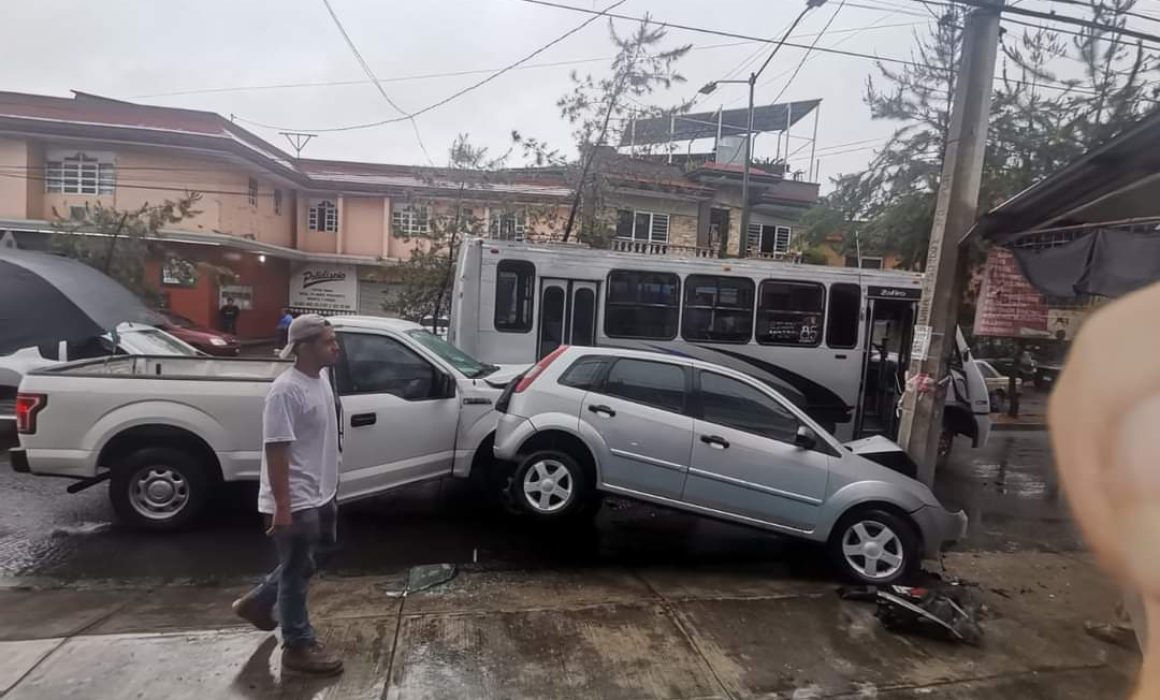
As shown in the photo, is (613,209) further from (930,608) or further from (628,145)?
(930,608)

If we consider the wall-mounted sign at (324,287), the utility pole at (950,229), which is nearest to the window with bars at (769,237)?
the wall-mounted sign at (324,287)

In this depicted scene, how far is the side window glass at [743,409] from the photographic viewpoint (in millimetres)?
5523

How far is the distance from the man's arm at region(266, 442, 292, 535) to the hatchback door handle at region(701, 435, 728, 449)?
318 cm

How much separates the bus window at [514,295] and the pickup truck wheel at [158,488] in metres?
4.77

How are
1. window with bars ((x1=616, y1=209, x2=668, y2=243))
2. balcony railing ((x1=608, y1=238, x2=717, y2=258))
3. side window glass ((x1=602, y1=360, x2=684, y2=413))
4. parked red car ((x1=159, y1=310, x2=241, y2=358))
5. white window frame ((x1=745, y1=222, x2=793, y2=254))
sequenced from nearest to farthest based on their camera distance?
side window glass ((x1=602, y1=360, x2=684, y2=413)), parked red car ((x1=159, y1=310, x2=241, y2=358)), balcony railing ((x1=608, y1=238, x2=717, y2=258)), window with bars ((x1=616, y1=209, x2=668, y2=243)), white window frame ((x1=745, y1=222, x2=793, y2=254))

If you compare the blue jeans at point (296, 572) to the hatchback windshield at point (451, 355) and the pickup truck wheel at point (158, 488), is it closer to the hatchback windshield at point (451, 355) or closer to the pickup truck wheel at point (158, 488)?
the pickup truck wheel at point (158, 488)

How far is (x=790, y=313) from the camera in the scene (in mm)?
10547

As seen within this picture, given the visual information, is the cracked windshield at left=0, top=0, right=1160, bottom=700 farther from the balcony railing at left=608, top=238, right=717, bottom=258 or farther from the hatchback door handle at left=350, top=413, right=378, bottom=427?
the balcony railing at left=608, top=238, right=717, bottom=258

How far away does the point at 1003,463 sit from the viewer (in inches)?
420

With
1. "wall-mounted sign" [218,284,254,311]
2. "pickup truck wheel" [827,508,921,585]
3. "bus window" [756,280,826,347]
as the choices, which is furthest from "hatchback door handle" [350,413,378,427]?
"wall-mounted sign" [218,284,254,311]

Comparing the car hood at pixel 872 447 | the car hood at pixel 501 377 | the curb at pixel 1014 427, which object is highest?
the car hood at pixel 501 377

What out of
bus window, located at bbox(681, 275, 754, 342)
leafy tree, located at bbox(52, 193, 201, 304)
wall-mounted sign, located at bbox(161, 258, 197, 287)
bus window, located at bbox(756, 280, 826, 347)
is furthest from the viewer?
wall-mounted sign, located at bbox(161, 258, 197, 287)

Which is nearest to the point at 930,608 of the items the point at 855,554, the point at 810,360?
the point at 855,554

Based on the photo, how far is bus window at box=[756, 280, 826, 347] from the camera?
1048 centimetres
